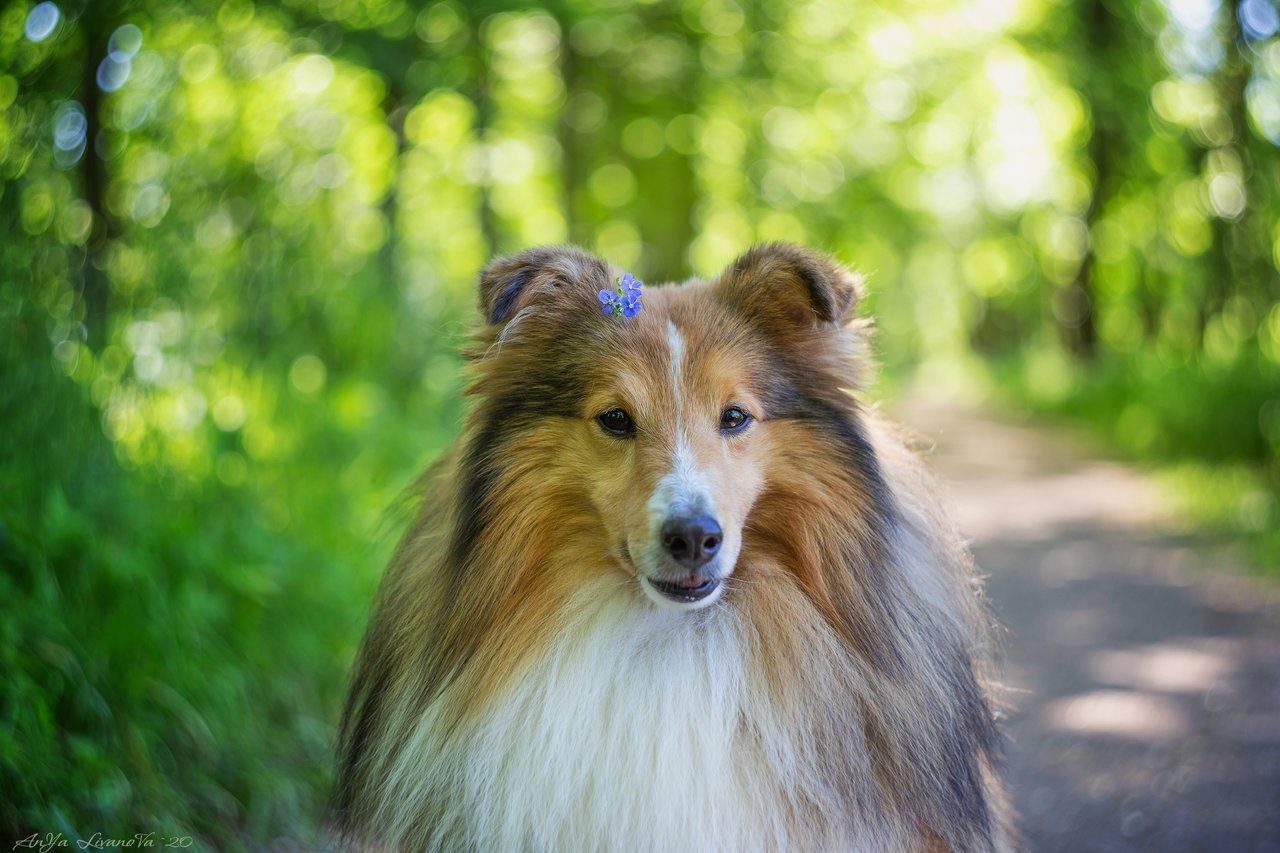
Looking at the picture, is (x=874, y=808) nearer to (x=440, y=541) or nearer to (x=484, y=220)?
(x=440, y=541)

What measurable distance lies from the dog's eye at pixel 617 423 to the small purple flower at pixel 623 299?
26cm

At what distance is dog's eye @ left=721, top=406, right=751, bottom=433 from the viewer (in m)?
2.50

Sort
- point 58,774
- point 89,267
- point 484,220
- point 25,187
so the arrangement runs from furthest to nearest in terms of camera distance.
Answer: point 484,220 < point 89,267 < point 25,187 < point 58,774

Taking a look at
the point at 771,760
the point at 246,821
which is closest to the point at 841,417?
the point at 771,760

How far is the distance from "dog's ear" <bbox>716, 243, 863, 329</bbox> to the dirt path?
91 centimetres

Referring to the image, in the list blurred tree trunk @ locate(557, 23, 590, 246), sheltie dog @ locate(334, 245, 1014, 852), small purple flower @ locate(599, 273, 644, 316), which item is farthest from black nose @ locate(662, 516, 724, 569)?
blurred tree trunk @ locate(557, 23, 590, 246)

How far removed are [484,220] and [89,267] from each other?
6.22m

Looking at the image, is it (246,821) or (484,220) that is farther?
(484,220)

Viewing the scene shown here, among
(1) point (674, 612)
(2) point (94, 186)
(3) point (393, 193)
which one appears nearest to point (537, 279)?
(1) point (674, 612)

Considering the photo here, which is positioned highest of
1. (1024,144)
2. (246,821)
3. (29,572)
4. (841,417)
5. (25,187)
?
(1024,144)

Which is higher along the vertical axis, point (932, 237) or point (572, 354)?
point (932, 237)

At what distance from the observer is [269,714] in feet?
12.8

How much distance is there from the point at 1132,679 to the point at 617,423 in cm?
397

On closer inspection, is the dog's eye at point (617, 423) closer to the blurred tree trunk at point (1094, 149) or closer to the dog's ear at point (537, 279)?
the dog's ear at point (537, 279)
